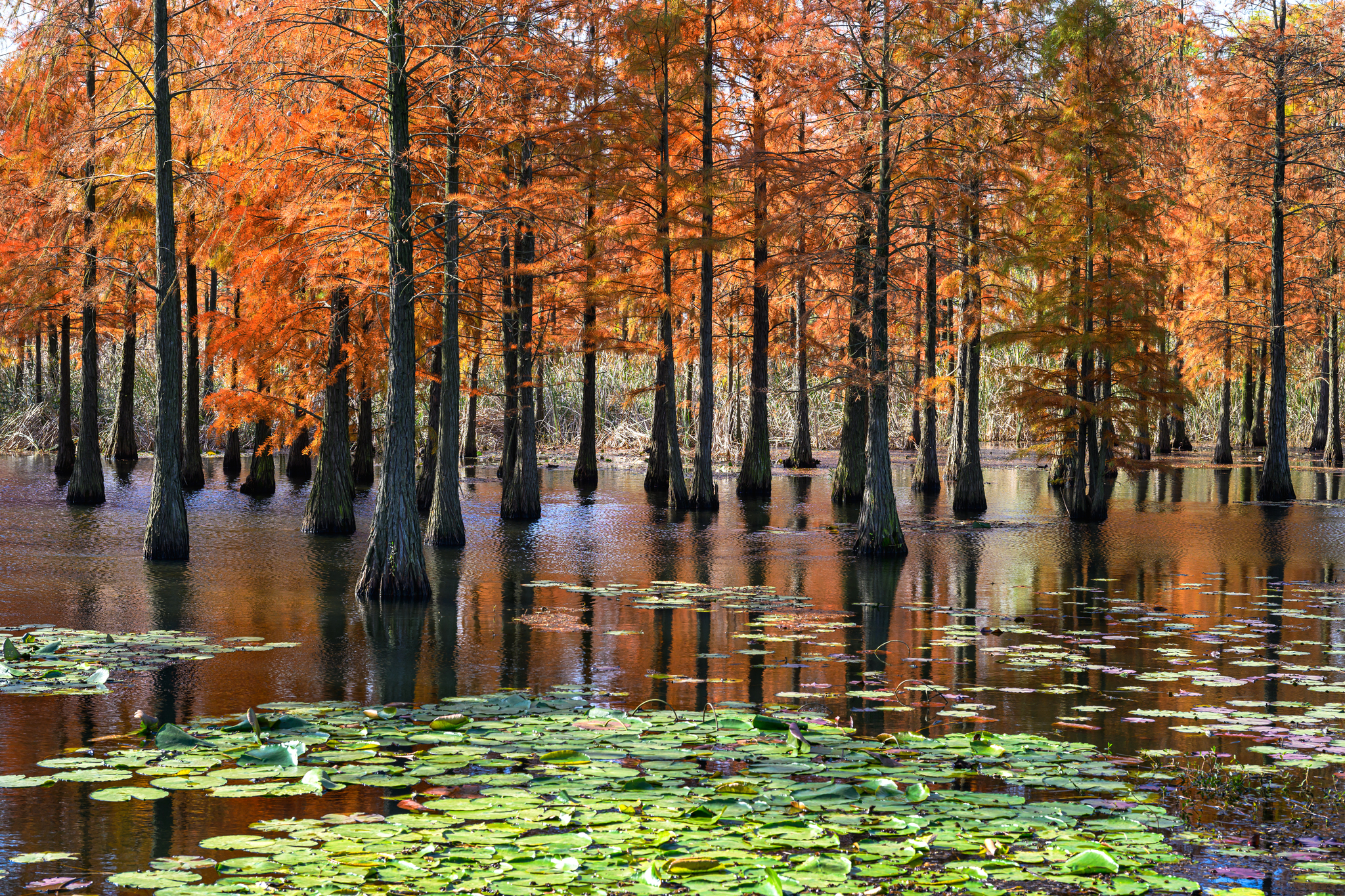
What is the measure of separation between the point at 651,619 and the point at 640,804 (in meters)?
7.16

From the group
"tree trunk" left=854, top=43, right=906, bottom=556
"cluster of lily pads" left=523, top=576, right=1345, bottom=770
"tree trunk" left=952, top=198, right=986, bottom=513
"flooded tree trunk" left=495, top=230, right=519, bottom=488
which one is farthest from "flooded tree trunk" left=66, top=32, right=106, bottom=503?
"tree trunk" left=952, top=198, right=986, bottom=513

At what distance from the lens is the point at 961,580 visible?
1770 cm

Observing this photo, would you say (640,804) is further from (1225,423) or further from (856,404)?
(1225,423)

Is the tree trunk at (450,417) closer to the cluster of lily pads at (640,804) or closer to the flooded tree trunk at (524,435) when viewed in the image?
the flooded tree trunk at (524,435)

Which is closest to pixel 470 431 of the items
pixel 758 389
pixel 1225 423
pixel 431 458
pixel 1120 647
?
pixel 758 389

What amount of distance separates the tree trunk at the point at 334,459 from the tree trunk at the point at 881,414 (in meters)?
9.25

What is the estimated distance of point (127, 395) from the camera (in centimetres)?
3625

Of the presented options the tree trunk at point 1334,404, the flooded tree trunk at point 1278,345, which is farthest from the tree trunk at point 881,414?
the tree trunk at point 1334,404

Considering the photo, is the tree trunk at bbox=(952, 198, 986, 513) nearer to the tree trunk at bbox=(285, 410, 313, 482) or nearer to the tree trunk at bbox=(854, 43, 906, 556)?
the tree trunk at bbox=(854, 43, 906, 556)

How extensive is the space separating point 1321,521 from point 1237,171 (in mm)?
9923

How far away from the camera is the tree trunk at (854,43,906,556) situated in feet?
66.7

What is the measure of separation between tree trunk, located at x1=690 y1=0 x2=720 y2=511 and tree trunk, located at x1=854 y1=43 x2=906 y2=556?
6548 mm

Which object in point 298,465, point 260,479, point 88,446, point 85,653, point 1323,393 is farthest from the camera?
point 1323,393

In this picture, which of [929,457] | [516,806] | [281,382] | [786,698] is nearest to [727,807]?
[516,806]
